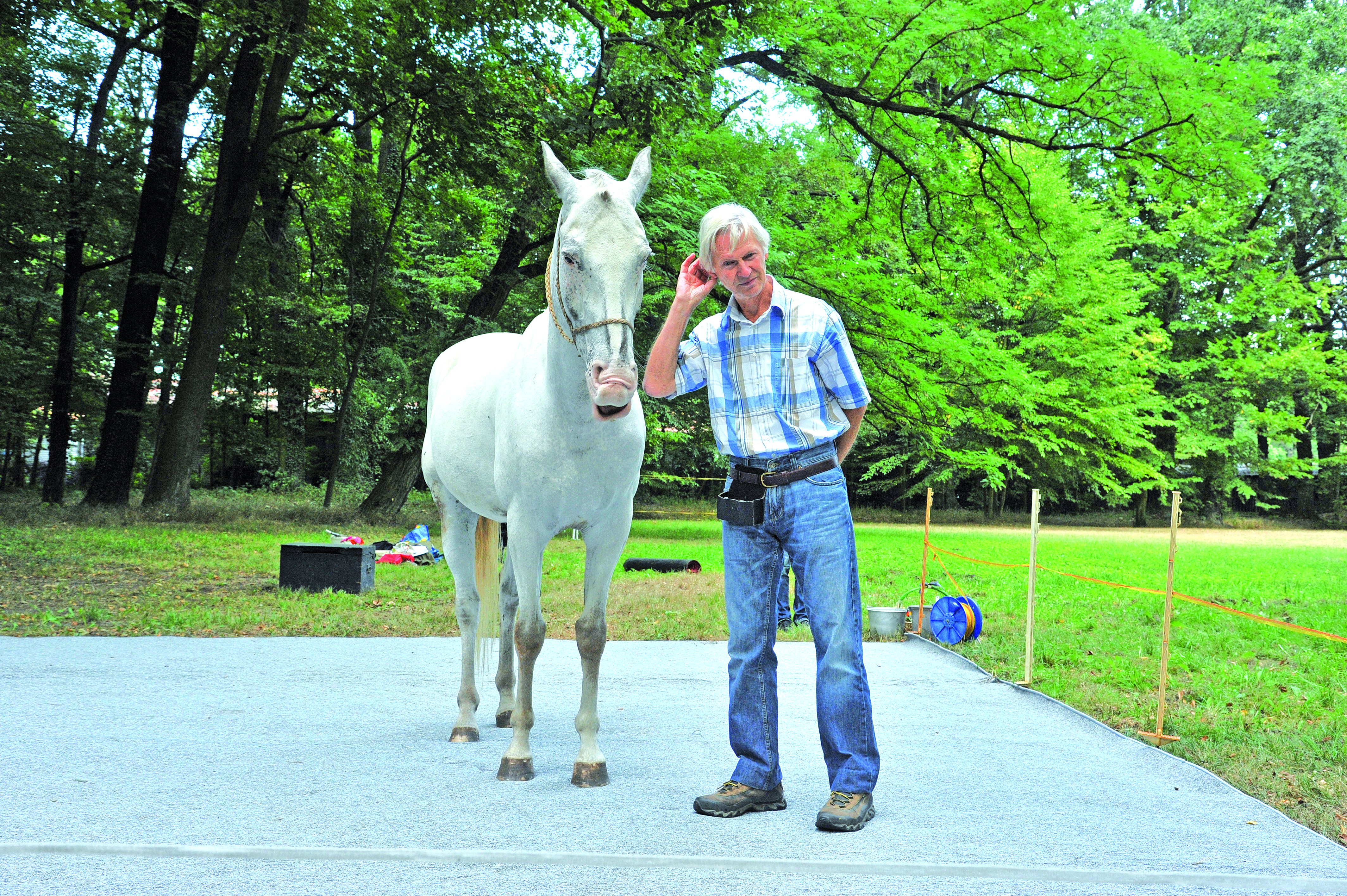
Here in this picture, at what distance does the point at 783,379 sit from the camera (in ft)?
11.5

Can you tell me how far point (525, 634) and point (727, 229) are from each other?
183 cm

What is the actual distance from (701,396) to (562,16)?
664 cm

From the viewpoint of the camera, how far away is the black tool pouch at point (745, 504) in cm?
349

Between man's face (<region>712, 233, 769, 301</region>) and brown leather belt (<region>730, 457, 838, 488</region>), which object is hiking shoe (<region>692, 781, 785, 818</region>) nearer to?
brown leather belt (<region>730, 457, 838, 488</region>)

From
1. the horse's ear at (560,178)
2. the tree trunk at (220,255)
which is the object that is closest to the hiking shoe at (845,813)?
the horse's ear at (560,178)

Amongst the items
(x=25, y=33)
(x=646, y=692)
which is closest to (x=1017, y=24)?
(x=646, y=692)

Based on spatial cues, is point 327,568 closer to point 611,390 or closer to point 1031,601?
point 1031,601

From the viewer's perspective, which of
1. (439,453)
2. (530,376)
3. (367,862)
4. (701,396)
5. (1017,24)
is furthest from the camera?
(701,396)

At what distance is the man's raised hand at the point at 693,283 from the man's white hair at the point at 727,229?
24 mm

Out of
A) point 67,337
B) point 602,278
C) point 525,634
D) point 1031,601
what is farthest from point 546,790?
point 67,337

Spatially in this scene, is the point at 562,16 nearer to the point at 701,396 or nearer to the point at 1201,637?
the point at 701,396

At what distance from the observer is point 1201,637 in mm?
8156

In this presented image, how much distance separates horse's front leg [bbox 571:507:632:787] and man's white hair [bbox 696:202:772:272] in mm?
1119

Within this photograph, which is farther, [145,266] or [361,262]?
[361,262]
